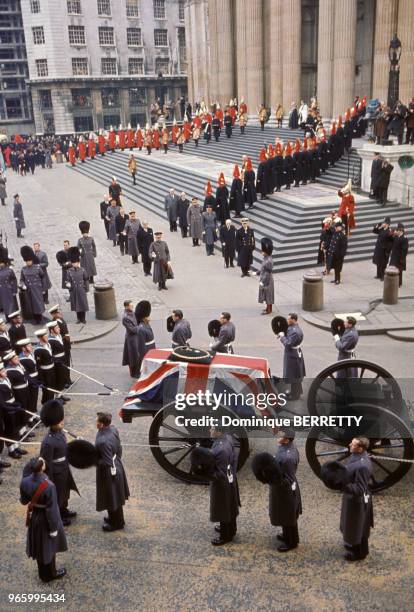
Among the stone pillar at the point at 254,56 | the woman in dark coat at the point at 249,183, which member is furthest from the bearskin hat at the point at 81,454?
the stone pillar at the point at 254,56

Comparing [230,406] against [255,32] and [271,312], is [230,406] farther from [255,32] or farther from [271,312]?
[255,32]

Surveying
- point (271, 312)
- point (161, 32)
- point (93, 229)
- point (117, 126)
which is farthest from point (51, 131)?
point (271, 312)

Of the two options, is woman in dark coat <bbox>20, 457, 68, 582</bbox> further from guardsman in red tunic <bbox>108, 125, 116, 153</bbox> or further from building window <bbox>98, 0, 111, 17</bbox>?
building window <bbox>98, 0, 111, 17</bbox>

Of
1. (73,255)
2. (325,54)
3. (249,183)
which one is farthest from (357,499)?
(325,54)

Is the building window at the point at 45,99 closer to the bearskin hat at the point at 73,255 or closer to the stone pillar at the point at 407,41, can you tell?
the stone pillar at the point at 407,41

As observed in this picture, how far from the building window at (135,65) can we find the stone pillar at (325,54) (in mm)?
39588

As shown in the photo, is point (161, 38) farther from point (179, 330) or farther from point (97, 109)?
point (179, 330)

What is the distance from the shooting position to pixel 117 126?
67.1m

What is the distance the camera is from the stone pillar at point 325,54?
3047cm

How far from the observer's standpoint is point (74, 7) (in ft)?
205

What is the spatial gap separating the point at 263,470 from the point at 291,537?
93cm

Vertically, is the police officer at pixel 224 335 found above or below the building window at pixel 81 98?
below

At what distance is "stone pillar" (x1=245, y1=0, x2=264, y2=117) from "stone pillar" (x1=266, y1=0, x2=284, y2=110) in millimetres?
945

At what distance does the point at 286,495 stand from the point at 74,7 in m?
66.6
